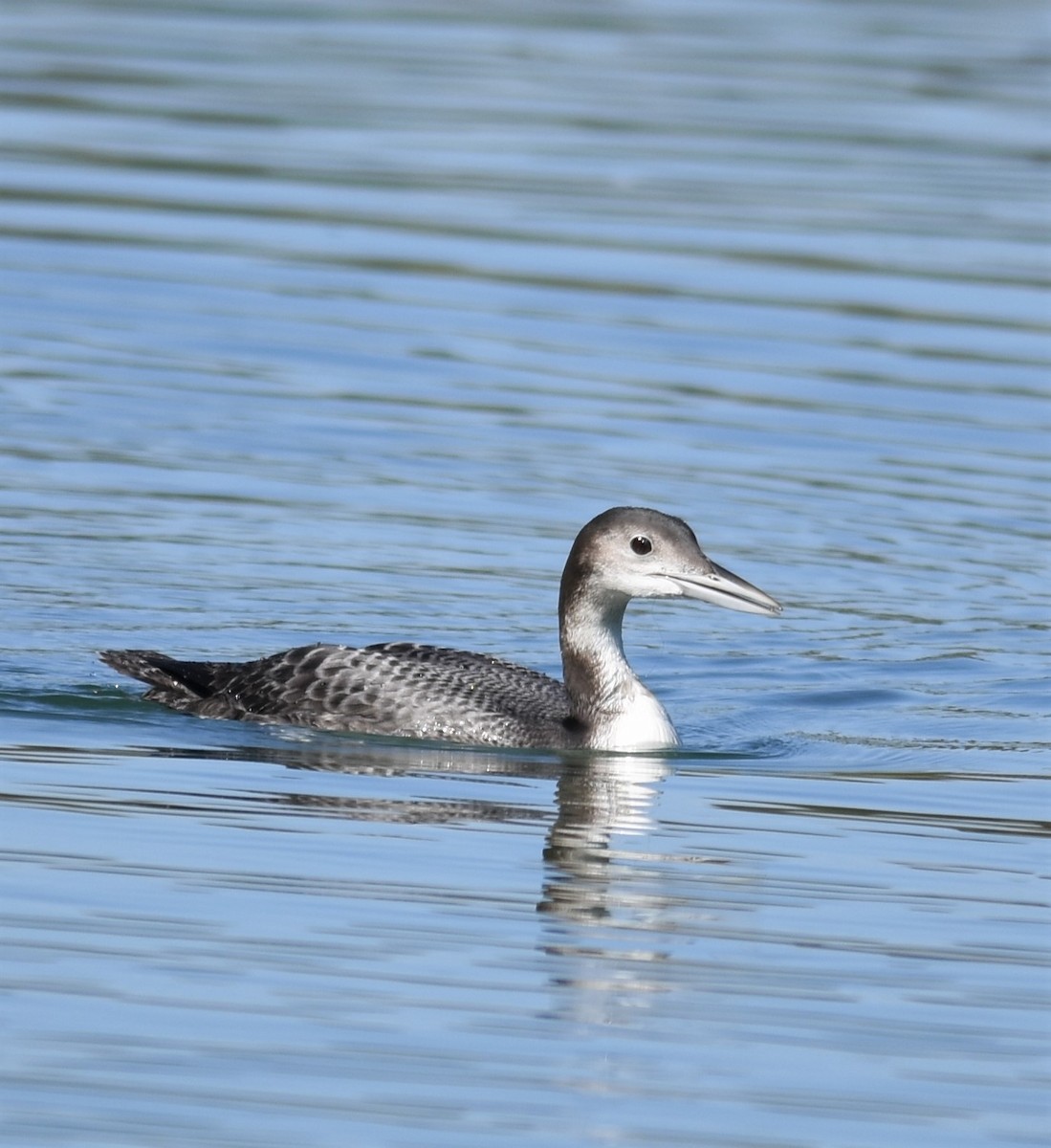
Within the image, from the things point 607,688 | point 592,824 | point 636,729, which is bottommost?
point 592,824

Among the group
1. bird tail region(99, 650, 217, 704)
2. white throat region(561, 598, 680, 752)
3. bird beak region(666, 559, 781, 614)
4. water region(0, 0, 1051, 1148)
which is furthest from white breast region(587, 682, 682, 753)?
bird tail region(99, 650, 217, 704)

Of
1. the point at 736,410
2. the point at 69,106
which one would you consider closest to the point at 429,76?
the point at 69,106

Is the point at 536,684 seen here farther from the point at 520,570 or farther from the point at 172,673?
the point at 520,570

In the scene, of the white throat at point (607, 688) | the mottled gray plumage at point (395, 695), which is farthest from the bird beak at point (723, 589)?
the mottled gray plumage at point (395, 695)

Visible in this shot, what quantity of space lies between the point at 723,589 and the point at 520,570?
11.2ft

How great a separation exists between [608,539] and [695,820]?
1.72 metres

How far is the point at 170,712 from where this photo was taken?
1205 centimetres

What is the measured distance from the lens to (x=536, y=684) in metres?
12.1

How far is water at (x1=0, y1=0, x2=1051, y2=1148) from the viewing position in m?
7.55

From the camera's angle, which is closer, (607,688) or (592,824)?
(592,824)

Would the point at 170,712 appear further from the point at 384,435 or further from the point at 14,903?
the point at 384,435

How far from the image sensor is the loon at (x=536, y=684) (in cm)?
1152

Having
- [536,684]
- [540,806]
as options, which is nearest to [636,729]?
[536,684]

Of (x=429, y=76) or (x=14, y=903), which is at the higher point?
(x=429, y=76)
